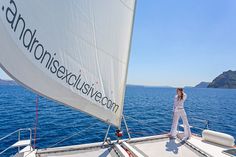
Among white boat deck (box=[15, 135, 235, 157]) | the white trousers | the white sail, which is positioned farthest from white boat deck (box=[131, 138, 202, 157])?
the white sail

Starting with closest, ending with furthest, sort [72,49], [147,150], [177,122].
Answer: [72,49], [147,150], [177,122]

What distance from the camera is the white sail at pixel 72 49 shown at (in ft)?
7.51

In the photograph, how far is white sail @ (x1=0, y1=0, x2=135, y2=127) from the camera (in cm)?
229

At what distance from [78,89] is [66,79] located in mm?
311

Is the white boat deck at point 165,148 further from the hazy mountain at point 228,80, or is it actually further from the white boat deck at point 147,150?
the hazy mountain at point 228,80

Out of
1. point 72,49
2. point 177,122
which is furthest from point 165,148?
point 72,49

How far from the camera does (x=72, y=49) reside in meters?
3.08

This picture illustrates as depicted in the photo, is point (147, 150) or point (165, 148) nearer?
point (147, 150)

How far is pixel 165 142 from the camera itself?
19.8 ft

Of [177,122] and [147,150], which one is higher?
[177,122]

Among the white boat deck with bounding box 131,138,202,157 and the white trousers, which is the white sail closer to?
the white boat deck with bounding box 131,138,202,157

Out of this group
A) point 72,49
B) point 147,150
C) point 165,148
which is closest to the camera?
point 72,49

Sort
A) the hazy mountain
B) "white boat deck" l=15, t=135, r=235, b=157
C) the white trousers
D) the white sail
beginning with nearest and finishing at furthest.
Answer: the white sail < "white boat deck" l=15, t=135, r=235, b=157 < the white trousers < the hazy mountain

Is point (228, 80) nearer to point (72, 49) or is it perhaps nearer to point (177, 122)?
point (177, 122)
